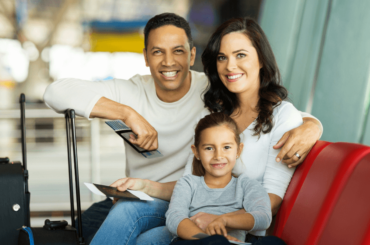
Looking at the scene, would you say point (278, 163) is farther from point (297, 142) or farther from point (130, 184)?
point (130, 184)

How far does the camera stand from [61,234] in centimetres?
119

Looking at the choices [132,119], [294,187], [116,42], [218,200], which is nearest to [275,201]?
[294,187]

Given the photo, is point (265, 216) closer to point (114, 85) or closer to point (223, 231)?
point (223, 231)

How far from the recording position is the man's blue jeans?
49.0 inches

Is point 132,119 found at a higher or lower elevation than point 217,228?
higher

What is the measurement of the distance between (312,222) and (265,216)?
0.14m

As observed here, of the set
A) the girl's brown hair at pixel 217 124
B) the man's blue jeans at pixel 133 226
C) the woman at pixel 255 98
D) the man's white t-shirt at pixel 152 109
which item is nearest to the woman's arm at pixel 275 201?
the woman at pixel 255 98

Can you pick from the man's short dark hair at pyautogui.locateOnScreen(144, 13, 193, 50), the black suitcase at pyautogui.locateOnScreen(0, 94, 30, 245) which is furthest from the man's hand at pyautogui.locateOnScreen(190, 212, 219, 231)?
the man's short dark hair at pyautogui.locateOnScreen(144, 13, 193, 50)

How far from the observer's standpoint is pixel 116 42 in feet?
12.3

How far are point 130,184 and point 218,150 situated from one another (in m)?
0.39

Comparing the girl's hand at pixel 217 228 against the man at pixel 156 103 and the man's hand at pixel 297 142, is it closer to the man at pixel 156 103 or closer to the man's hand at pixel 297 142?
the man's hand at pixel 297 142

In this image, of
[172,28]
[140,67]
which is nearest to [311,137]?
[172,28]

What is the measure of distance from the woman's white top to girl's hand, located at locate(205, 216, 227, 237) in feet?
0.94

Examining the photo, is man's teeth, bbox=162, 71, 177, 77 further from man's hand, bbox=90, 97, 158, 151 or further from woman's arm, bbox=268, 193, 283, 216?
woman's arm, bbox=268, 193, 283, 216
